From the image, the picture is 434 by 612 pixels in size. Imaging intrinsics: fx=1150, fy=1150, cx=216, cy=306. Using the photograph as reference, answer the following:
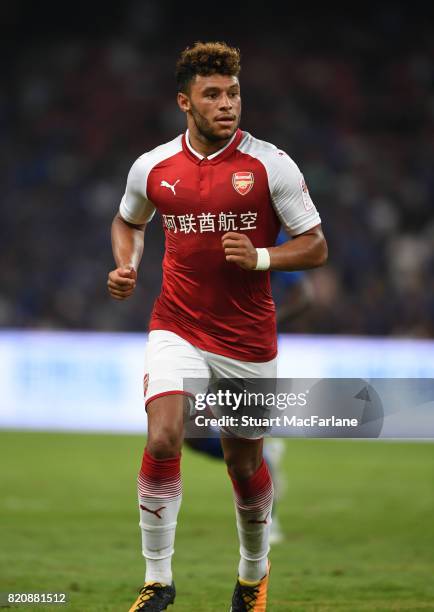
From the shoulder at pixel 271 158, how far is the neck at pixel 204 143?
9 cm

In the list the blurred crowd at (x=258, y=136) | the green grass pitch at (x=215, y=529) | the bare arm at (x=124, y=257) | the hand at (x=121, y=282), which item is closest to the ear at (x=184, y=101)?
the bare arm at (x=124, y=257)

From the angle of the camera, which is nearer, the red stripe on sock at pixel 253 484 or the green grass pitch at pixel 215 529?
the red stripe on sock at pixel 253 484

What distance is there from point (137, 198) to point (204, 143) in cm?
45

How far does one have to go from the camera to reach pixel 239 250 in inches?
194

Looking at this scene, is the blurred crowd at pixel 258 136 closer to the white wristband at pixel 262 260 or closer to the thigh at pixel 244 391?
the thigh at pixel 244 391

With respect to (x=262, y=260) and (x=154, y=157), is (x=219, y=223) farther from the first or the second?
(x=154, y=157)

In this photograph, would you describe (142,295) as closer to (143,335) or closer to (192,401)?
(143,335)

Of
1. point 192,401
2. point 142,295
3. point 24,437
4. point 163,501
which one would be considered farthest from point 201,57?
point 142,295

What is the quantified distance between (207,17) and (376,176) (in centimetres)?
545

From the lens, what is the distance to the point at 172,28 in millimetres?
21531

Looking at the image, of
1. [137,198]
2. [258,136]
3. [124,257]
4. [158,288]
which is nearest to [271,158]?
[137,198]

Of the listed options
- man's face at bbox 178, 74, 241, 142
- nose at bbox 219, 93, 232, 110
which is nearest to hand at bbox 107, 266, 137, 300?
man's face at bbox 178, 74, 241, 142

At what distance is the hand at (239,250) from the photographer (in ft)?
16.1

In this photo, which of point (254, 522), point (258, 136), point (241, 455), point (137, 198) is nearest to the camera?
point (241, 455)
